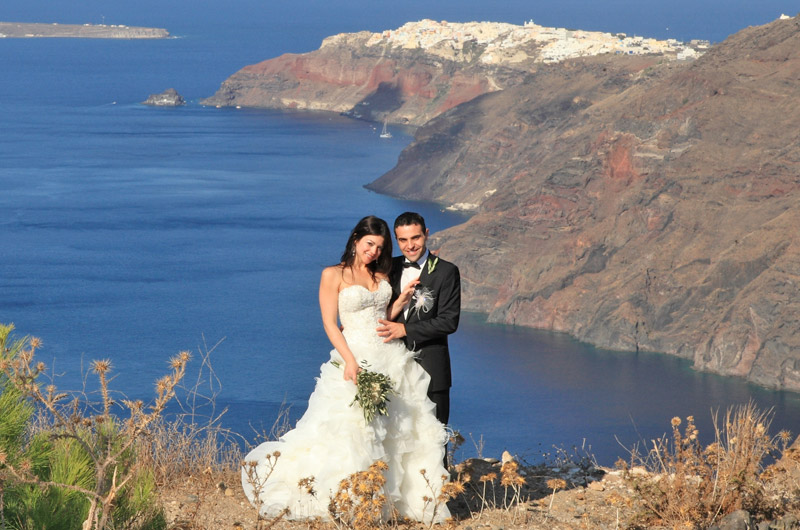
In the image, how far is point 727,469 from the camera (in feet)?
25.2

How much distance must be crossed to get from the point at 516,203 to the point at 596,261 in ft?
53.5

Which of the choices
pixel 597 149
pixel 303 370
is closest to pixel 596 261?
pixel 597 149

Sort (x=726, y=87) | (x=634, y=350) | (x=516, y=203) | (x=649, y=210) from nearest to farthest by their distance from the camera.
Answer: (x=634, y=350), (x=649, y=210), (x=726, y=87), (x=516, y=203)

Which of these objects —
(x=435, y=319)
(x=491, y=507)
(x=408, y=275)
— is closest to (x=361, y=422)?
(x=435, y=319)

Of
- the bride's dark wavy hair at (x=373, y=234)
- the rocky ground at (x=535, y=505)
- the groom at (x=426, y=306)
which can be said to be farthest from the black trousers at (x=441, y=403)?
the bride's dark wavy hair at (x=373, y=234)

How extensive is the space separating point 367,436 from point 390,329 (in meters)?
0.76

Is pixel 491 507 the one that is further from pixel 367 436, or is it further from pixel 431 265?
pixel 431 265

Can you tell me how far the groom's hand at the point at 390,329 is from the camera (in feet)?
25.2

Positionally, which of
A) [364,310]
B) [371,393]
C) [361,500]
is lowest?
[361,500]

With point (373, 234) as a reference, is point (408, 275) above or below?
below

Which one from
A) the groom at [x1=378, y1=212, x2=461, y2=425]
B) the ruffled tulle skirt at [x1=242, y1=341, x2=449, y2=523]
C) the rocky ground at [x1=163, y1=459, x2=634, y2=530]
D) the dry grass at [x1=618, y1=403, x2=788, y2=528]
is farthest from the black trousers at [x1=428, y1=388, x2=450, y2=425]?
the dry grass at [x1=618, y1=403, x2=788, y2=528]

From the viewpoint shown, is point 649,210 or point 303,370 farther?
point 649,210

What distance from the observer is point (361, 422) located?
7.56m

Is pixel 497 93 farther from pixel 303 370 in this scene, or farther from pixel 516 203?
pixel 303 370
